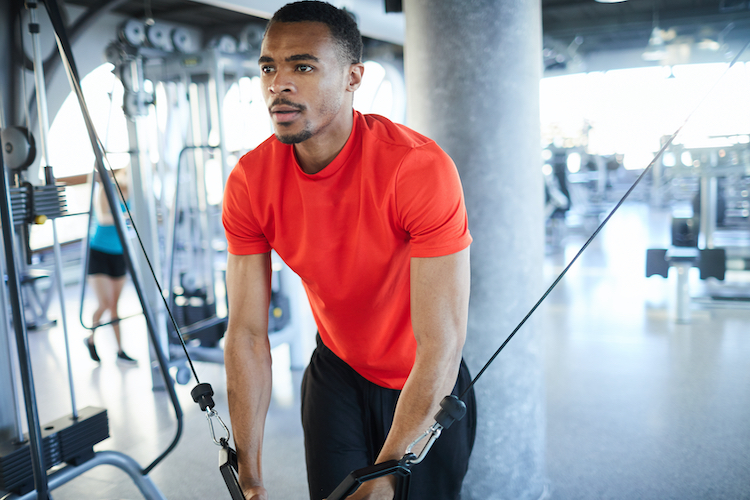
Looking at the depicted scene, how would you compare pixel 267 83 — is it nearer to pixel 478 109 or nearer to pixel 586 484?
pixel 478 109

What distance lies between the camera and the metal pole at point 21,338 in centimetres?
127

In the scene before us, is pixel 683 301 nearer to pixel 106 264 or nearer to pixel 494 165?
pixel 494 165

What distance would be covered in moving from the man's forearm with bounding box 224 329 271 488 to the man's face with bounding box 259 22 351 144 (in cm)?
51

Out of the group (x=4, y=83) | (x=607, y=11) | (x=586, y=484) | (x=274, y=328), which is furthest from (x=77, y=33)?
(x=607, y=11)

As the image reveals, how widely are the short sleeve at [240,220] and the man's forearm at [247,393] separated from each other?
0.67 feet

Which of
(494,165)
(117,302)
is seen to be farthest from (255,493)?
(117,302)

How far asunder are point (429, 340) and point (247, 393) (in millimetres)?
487

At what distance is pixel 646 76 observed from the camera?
37.8ft

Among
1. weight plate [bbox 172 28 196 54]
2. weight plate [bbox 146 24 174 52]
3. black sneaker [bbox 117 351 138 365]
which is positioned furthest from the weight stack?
weight plate [bbox 172 28 196 54]

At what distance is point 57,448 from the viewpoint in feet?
5.14

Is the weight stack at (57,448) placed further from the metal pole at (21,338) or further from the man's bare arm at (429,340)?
the man's bare arm at (429,340)

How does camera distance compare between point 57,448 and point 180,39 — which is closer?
point 57,448

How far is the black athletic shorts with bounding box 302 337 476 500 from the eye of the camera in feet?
4.45

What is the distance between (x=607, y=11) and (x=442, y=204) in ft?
32.1
